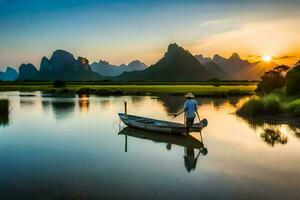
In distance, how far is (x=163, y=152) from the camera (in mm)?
16688

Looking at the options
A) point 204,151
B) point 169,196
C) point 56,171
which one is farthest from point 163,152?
point 169,196

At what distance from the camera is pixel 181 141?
19.6 meters

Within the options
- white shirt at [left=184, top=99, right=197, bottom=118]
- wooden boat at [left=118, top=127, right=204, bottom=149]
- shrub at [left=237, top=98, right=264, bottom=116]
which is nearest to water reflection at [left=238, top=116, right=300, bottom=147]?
shrub at [left=237, top=98, right=264, bottom=116]

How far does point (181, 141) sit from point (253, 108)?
1286 centimetres

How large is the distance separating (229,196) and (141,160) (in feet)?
17.7

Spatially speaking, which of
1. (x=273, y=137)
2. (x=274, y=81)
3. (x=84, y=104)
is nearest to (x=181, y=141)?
(x=273, y=137)

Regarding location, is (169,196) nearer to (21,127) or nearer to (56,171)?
(56,171)

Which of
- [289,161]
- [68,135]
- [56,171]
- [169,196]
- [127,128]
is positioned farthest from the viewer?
[127,128]

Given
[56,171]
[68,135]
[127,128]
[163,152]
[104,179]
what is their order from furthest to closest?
[127,128] < [68,135] < [163,152] < [56,171] < [104,179]

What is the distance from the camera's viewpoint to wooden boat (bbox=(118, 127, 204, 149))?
1878 cm

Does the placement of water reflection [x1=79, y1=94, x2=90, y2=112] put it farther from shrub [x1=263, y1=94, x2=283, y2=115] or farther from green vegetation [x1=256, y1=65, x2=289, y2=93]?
green vegetation [x1=256, y1=65, x2=289, y2=93]

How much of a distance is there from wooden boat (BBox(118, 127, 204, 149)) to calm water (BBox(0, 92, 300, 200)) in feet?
0.18

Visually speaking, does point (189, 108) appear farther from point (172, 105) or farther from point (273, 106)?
point (172, 105)

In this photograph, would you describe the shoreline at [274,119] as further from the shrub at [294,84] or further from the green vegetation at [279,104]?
the shrub at [294,84]
